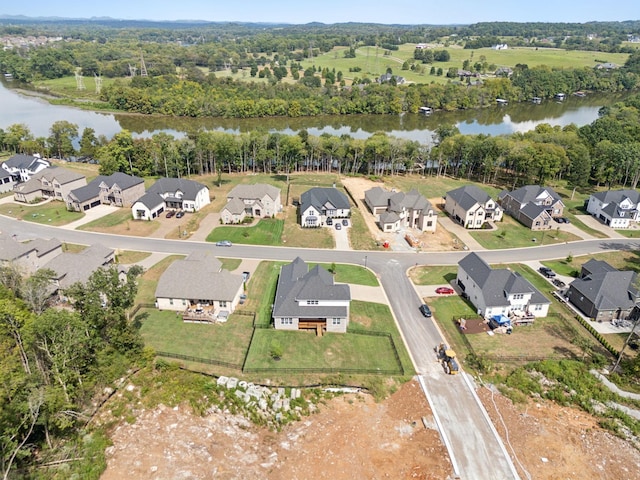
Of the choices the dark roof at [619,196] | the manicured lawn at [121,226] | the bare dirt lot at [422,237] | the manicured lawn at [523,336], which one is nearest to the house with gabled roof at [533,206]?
the dark roof at [619,196]

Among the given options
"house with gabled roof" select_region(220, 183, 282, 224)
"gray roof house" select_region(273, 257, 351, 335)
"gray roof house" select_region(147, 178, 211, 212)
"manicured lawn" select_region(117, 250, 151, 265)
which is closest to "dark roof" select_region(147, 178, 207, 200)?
"gray roof house" select_region(147, 178, 211, 212)

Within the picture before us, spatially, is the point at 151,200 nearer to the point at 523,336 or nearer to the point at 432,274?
the point at 432,274

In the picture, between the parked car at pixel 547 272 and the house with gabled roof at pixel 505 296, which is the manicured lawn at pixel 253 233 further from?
the parked car at pixel 547 272

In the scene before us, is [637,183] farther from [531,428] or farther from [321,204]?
[531,428]

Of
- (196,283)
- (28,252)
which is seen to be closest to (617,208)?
(196,283)

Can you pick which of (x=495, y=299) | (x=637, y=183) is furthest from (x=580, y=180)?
(x=495, y=299)

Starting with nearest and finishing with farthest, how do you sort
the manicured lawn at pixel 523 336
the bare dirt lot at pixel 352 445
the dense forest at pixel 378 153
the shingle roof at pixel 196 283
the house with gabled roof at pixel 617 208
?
the bare dirt lot at pixel 352 445
the manicured lawn at pixel 523 336
the shingle roof at pixel 196 283
the house with gabled roof at pixel 617 208
the dense forest at pixel 378 153
